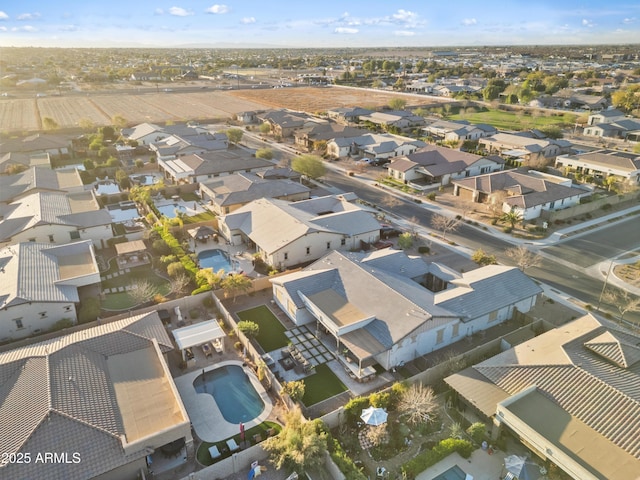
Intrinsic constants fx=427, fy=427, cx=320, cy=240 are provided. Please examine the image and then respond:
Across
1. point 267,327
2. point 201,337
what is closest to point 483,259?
point 267,327

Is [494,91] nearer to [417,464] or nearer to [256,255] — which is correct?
[256,255]

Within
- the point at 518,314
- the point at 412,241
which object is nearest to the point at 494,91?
the point at 412,241

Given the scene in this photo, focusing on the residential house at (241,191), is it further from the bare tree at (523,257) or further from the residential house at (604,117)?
the residential house at (604,117)

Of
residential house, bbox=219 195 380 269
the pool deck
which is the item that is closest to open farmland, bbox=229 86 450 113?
residential house, bbox=219 195 380 269

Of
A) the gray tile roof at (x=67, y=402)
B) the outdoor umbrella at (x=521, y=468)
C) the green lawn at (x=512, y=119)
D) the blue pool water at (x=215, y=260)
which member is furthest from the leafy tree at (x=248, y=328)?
the green lawn at (x=512, y=119)

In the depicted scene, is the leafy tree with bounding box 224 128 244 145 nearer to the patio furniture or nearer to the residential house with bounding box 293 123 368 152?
the residential house with bounding box 293 123 368 152

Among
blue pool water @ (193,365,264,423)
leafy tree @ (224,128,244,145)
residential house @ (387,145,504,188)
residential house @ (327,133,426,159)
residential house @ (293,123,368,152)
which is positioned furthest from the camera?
leafy tree @ (224,128,244,145)

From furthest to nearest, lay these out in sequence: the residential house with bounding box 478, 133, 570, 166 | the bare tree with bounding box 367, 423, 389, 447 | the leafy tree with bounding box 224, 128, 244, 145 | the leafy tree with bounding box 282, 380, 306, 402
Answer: the leafy tree with bounding box 224, 128, 244, 145, the residential house with bounding box 478, 133, 570, 166, the leafy tree with bounding box 282, 380, 306, 402, the bare tree with bounding box 367, 423, 389, 447
